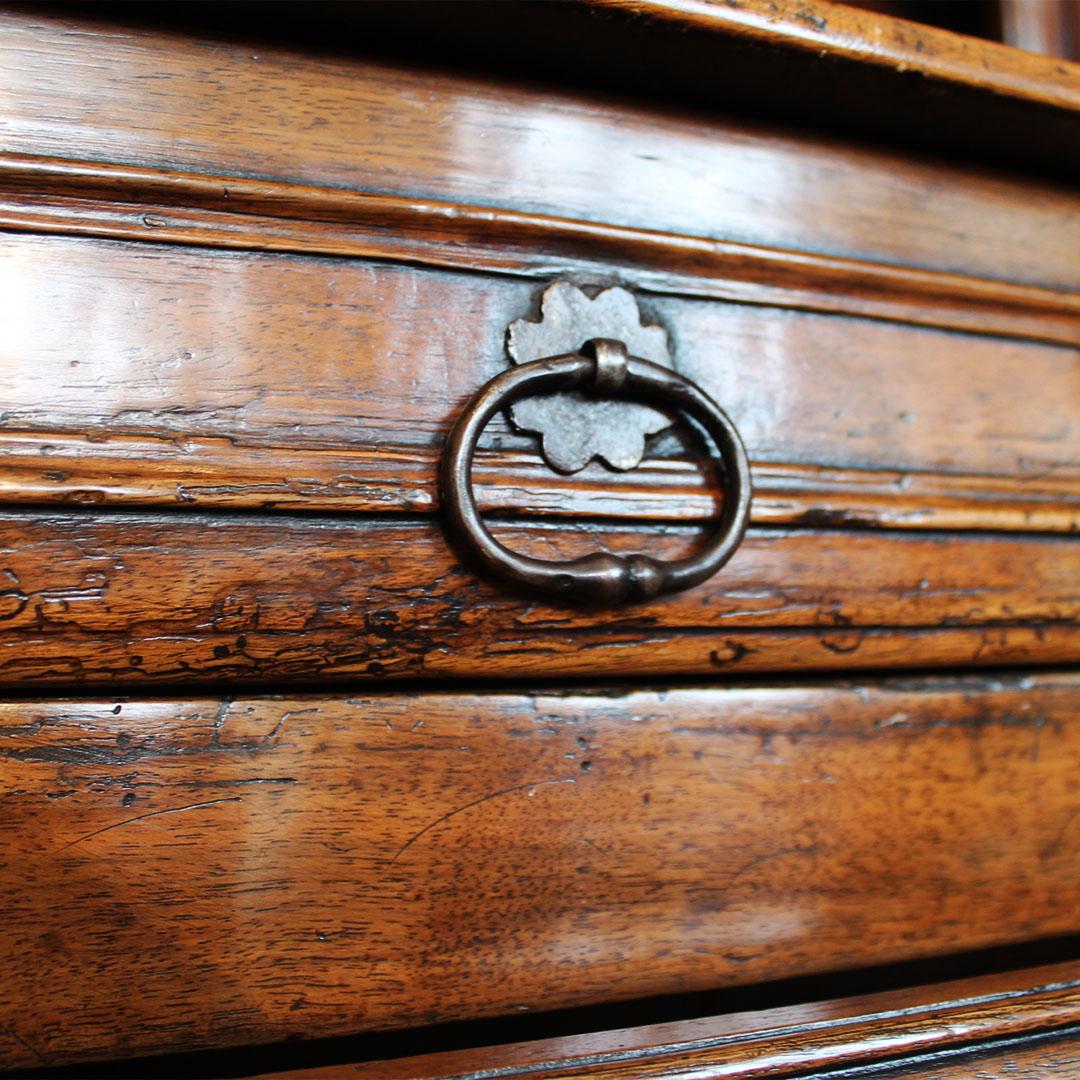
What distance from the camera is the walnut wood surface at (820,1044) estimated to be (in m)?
0.34

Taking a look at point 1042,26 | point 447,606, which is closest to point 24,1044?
point 447,606

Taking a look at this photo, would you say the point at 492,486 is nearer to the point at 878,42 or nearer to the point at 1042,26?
the point at 878,42

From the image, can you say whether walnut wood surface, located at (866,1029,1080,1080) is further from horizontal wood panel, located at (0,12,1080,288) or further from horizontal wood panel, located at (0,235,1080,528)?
horizontal wood panel, located at (0,12,1080,288)

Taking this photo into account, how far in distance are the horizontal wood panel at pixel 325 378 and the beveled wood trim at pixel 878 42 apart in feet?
0.40

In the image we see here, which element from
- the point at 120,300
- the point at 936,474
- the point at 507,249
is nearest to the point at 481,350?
the point at 507,249

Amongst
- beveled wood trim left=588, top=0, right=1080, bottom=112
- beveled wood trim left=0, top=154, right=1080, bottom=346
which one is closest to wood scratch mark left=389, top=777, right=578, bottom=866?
beveled wood trim left=0, top=154, right=1080, bottom=346

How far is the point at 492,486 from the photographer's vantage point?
385 millimetres

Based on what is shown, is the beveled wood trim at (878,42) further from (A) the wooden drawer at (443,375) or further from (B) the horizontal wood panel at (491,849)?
(B) the horizontal wood panel at (491,849)

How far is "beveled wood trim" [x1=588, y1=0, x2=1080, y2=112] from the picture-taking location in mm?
384

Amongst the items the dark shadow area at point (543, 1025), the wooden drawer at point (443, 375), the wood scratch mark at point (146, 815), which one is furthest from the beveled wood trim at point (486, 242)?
the dark shadow area at point (543, 1025)

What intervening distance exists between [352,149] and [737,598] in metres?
0.28

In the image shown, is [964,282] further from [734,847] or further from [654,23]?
[734,847]

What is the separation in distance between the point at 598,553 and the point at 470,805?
0.41 ft

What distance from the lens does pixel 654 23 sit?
1.24 ft
